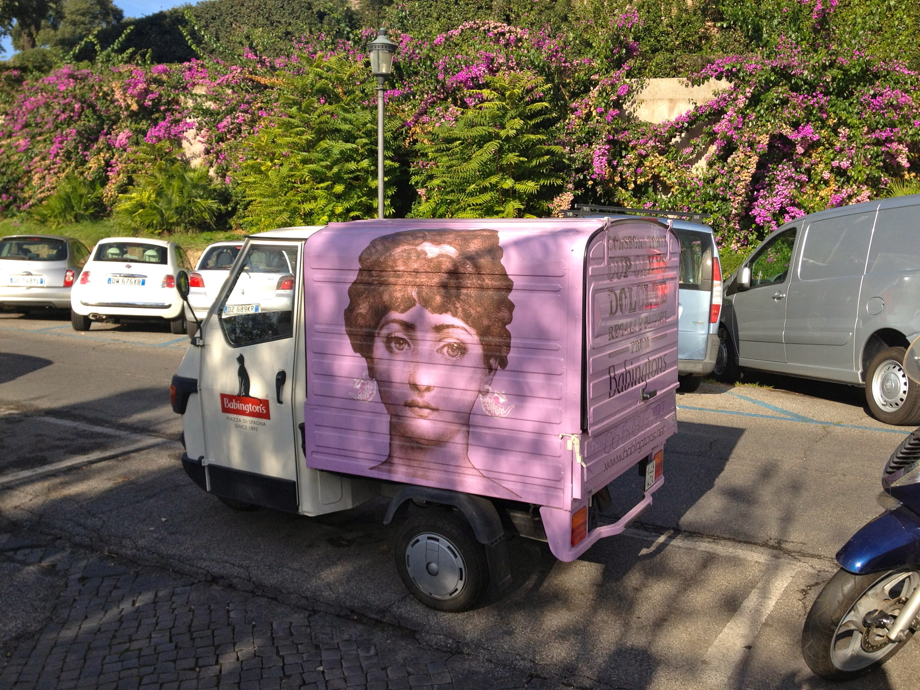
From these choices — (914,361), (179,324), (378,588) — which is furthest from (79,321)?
(914,361)

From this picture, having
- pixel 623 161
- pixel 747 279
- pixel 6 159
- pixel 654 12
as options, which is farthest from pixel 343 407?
pixel 6 159

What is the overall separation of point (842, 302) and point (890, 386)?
103 cm

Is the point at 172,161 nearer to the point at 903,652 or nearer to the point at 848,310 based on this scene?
the point at 848,310

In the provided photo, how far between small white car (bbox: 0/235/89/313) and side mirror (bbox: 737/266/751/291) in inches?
468

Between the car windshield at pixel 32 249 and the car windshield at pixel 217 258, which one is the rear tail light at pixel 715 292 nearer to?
the car windshield at pixel 217 258

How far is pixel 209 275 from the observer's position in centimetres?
1452

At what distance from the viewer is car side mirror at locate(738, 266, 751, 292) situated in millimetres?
10633

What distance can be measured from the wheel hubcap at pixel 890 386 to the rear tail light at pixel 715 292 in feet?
5.75

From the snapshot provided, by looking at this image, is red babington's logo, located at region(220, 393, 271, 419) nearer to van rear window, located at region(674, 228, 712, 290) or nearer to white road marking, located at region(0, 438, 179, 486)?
white road marking, located at region(0, 438, 179, 486)

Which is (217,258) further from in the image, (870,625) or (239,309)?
(870,625)

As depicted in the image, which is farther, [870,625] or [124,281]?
[124,281]

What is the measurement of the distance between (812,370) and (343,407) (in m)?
6.80

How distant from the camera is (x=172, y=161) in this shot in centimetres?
2372

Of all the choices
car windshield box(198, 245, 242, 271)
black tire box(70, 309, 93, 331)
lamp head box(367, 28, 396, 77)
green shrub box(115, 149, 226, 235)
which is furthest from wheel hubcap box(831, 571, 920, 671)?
green shrub box(115, 149, 226, 235)
